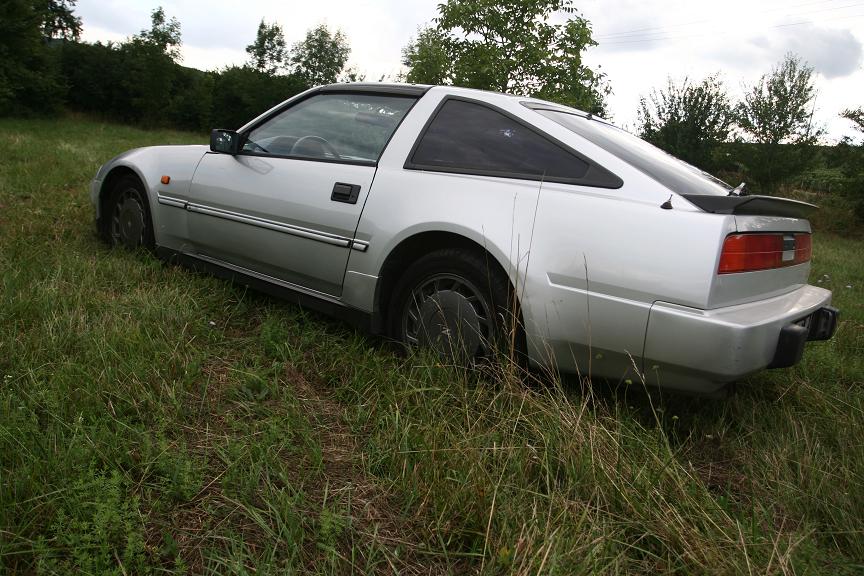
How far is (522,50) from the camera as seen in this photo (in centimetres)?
1310

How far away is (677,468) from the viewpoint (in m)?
2.09

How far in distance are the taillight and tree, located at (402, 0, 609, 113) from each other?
10.7 m

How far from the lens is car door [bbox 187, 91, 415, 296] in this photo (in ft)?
10.3

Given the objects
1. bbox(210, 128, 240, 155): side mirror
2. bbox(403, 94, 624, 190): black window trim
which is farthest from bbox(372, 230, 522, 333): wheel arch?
bbox(210, 128, 240, 155): side mirror

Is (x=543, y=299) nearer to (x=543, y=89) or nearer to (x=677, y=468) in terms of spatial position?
(x=677, y=468)

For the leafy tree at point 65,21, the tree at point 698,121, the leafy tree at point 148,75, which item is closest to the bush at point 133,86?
the leafy tree at point 148,75

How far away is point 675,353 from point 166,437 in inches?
69.8

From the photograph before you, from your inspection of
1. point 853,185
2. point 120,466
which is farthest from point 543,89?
point 120,466

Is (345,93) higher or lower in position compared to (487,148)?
higher

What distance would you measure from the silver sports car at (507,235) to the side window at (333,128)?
0.03 ft

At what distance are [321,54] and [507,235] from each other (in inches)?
2162

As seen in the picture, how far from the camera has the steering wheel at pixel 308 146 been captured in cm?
339

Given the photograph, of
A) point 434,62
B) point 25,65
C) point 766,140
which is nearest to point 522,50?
point 434,62

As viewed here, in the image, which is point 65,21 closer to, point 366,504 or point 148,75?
point 148,75
